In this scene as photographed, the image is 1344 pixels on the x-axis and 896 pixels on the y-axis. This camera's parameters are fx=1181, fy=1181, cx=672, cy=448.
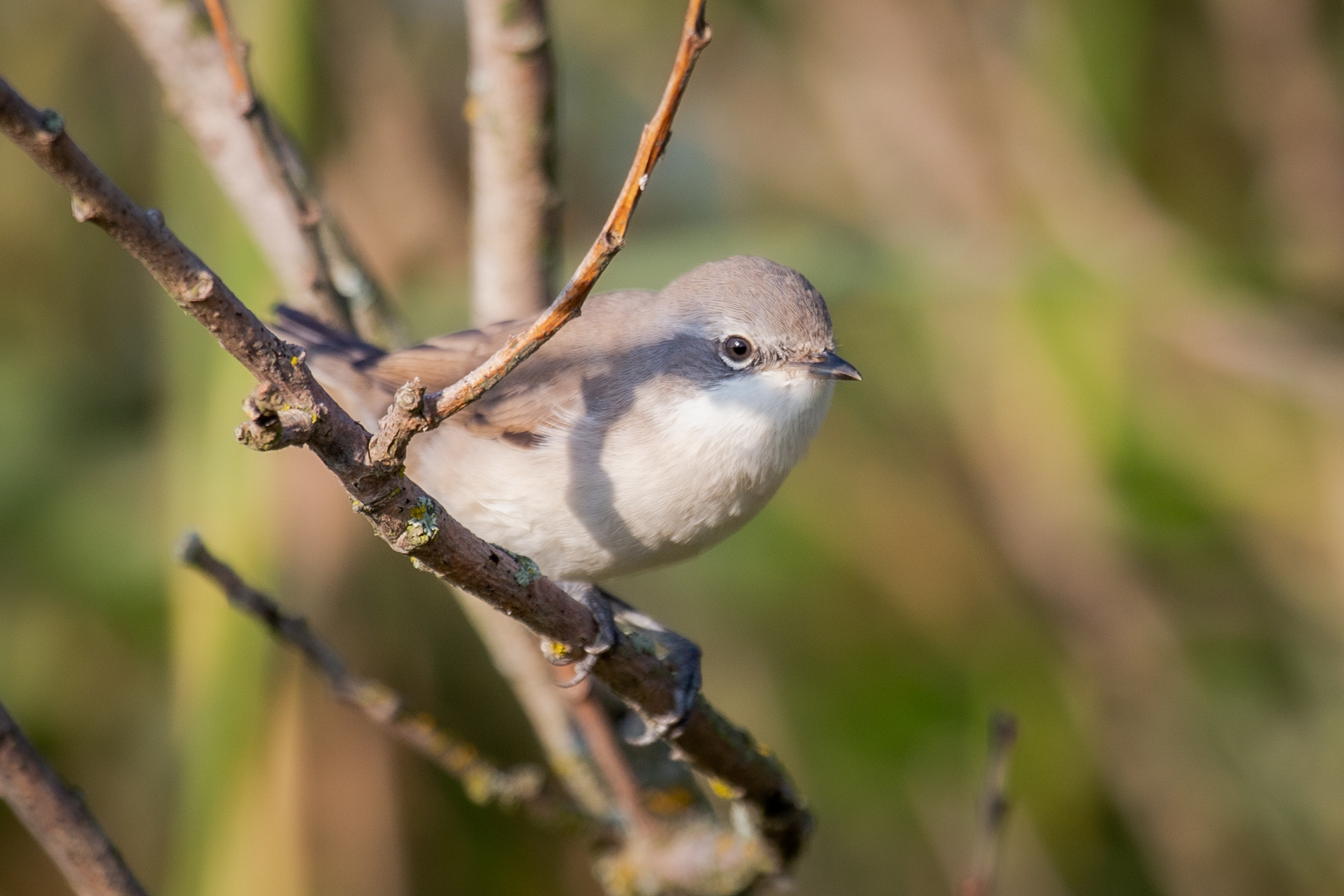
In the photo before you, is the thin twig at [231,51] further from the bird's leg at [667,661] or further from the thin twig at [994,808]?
the thin twig at [994,808]

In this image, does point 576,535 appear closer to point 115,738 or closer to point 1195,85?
point 115,738

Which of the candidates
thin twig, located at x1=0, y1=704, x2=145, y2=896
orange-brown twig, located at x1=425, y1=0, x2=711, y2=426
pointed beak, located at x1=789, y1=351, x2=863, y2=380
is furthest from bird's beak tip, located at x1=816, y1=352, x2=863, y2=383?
thin twig, located at x1=0, y1=704, x2=145, y2=896

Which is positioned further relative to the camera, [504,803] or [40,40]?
[40,40]

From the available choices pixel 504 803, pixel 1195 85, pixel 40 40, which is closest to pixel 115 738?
pixel 504 803

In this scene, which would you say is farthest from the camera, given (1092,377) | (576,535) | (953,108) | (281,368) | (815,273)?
(953,108)

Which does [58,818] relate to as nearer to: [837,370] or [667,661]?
[667,661]

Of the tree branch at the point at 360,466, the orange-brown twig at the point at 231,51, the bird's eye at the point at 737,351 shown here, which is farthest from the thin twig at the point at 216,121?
the tree branch at the point at 360,466

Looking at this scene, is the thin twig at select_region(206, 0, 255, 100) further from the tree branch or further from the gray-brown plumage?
the tree branch
